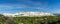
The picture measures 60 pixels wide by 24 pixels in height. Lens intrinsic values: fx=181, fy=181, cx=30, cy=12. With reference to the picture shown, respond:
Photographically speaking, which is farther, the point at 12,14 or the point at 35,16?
the point at 35,16

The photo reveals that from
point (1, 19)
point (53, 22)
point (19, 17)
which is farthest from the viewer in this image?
point (19, 17)

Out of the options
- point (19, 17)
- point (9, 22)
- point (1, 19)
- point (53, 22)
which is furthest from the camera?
point (19, 17)

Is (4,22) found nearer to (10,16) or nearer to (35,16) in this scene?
(10,16)

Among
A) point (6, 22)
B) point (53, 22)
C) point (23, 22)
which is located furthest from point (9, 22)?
point (53, 22)

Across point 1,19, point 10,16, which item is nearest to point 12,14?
point 10,16

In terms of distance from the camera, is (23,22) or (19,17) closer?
(23,22)

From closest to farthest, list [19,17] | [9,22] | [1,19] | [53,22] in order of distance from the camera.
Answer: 1. [53,22]
2. [9,22]
3. [1,19]
4. [19,17]

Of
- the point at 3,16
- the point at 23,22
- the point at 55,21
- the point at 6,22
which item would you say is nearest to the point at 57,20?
the point at 55,21

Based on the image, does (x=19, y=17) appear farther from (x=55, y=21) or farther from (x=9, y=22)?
(x=55, y=21)
